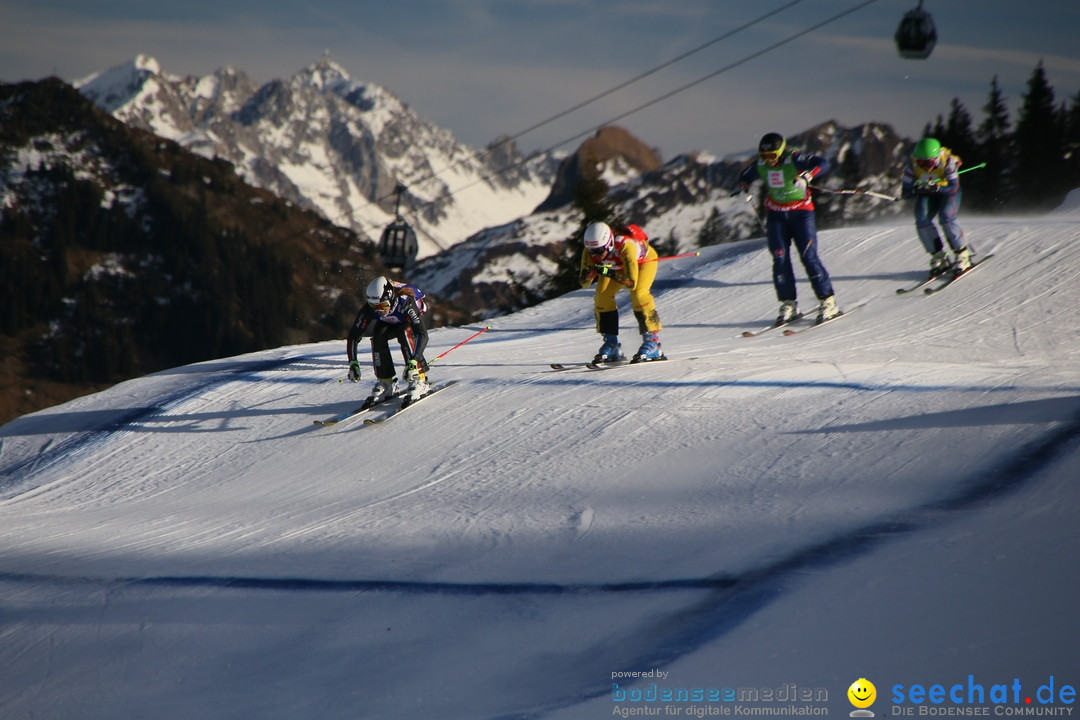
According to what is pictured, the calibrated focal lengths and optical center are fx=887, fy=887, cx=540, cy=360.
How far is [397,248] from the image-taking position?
13336 mm

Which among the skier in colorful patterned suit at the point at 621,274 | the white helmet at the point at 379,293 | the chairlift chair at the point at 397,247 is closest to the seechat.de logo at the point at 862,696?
the skier in colorful patterned suit at the point at 621,274

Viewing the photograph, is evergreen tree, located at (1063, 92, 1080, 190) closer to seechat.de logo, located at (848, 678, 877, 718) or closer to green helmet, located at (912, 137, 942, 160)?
green helmet, located at (912, 137, 942, 160)

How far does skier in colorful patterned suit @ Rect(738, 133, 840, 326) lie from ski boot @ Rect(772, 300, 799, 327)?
180 mm

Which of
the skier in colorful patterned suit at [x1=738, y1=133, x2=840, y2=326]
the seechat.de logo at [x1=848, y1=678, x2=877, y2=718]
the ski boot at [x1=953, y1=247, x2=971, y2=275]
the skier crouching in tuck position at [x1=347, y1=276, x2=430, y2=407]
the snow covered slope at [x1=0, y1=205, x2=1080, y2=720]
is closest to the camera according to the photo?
the seechat.de logo at [x1=848, y1=678, x2=877, y2=718]

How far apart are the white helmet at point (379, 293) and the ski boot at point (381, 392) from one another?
2.69 ft

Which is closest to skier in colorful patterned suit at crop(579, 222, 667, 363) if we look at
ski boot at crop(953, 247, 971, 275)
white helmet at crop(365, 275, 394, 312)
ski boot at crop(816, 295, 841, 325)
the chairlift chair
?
white helmet at crop(365, 275, 394, 312)

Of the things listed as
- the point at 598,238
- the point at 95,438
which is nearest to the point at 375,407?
the point at 598,238

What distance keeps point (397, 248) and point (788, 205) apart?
642 centimetres

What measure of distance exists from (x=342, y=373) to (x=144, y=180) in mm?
128612

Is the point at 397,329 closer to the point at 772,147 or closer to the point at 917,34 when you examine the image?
the point at 772,147

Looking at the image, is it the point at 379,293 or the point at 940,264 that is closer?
the point at 379,293

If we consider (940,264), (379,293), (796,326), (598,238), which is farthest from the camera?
(940,264)

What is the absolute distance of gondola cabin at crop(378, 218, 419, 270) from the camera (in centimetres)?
1323

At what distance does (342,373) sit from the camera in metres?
9.62
